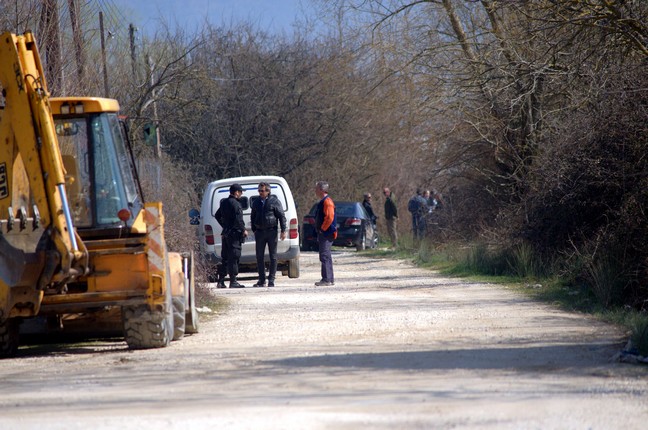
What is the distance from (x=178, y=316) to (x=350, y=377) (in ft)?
12.1

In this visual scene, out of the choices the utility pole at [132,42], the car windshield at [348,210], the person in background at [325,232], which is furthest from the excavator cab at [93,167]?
the car windshield at [348,210]

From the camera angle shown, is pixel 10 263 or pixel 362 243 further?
pixel 362 243

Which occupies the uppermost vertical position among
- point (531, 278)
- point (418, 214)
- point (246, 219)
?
point (418, 214)

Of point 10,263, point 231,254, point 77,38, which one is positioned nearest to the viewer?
point 10,263

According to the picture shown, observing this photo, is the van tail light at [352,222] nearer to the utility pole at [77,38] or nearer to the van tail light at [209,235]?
the van tail light at [209,235]

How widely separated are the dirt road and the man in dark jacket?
5.63 m

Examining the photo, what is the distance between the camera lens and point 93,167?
1120 centimetres

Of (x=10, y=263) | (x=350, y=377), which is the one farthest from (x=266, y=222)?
(x=350, y=377)

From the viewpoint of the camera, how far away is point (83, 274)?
10195mm

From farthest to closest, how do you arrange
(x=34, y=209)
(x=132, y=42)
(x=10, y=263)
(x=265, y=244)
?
1. (x=132, y=42)
2. (x=265, y=244)
3. (x=34, y=209)
4. (x=10, y=263)

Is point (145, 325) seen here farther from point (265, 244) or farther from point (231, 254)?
point (231, 254)

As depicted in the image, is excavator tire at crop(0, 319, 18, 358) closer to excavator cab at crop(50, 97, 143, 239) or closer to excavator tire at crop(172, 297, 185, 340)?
excavator cab at crop(50, 97, 143, 239)

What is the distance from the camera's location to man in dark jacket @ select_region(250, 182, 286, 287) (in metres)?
19.4

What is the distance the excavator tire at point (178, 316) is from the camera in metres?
11.4
